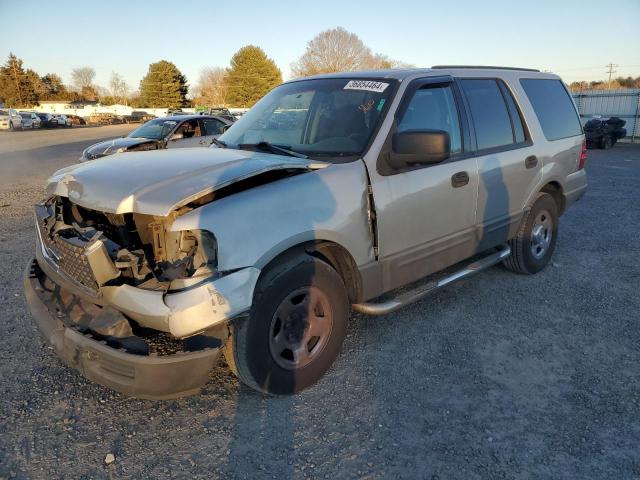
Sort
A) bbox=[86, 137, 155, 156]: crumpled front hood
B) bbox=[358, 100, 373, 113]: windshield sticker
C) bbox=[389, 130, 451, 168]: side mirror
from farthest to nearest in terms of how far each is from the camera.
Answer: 1. bbox=[86, 137, 155, 156]: crumpled front hood
2. bbox=[358, 100, 373, 113]: windshield sticker
3. bbox=[389, 130, 451, 168]: side mirror

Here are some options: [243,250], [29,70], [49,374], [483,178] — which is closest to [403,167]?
[483,178]

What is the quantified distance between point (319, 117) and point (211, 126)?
378 inches

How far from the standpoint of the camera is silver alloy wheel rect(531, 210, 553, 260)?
4895 mm

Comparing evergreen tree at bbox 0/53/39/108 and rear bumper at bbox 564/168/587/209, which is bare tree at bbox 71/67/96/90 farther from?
rear bumper at bbox 564/168/587/209

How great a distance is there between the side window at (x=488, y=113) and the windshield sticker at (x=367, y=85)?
87cm

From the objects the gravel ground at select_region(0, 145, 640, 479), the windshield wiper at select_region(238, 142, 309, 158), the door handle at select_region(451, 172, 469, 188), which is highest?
the windshield wiper at select_region(238, 142, 309, 158)

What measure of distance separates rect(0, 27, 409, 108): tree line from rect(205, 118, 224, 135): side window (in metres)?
49.6

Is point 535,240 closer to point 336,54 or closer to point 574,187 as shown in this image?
point 574,187

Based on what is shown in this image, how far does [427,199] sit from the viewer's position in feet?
11.4

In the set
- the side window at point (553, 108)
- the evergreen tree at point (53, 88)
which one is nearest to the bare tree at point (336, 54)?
the evergreen tree at point (53, 88)

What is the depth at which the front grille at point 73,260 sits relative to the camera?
98.1 inches

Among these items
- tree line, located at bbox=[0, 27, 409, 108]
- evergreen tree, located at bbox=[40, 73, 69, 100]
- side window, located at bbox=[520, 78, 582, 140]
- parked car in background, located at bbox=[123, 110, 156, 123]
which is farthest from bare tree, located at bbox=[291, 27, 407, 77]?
side window, located at bbox=[520, 78, 582, 140]

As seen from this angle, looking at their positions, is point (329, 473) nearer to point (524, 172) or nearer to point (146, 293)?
point (146, 293)

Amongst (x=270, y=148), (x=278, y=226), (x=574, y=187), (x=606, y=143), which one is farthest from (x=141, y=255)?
(x=606, y=143)
